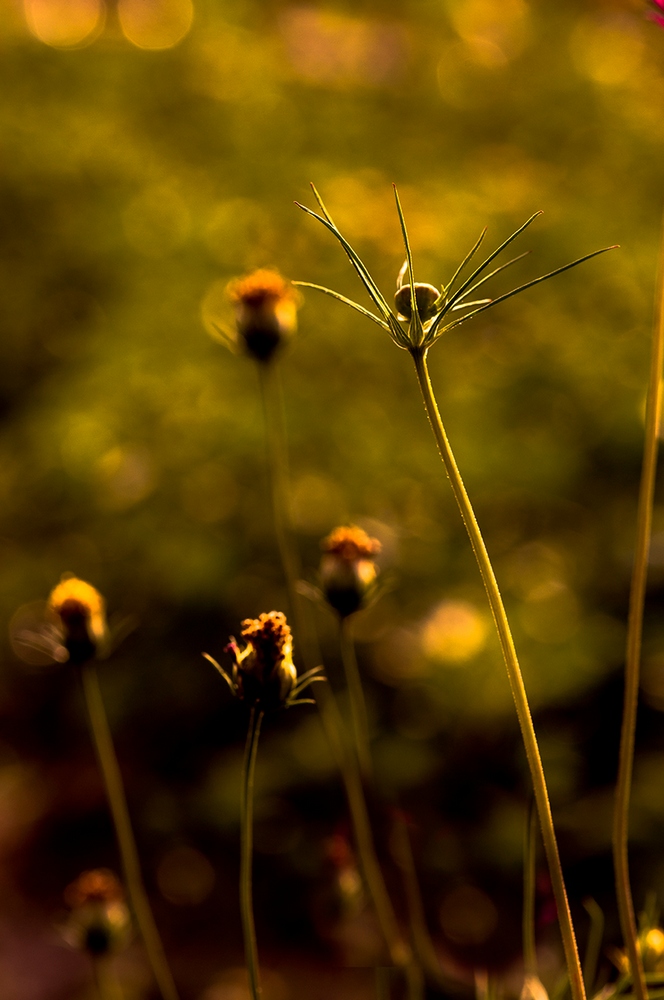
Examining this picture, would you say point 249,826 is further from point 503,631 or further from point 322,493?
point 322,493

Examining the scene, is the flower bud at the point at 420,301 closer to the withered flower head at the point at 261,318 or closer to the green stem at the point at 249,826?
the green stem at the point at 249,826

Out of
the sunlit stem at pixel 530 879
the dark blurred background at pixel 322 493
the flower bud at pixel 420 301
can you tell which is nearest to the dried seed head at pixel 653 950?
the sunlit stem at pixel 530 879

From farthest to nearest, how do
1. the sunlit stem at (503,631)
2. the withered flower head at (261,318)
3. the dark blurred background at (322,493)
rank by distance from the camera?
the dark blurred background at (322,493) < the withered flower head at (261,318) < the sunlit stem at (503,631)

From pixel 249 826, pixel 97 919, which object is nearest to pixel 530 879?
pixel 249 826

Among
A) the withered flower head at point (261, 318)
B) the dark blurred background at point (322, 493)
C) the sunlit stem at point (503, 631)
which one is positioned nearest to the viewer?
the sunlit stem at point (503, 631)

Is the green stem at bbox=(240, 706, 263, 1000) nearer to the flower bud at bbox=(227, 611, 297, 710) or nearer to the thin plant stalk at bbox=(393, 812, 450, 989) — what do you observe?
the flower bud at bbox=(227, 611, 297, 710)

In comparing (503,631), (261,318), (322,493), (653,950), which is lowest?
(653,950)
